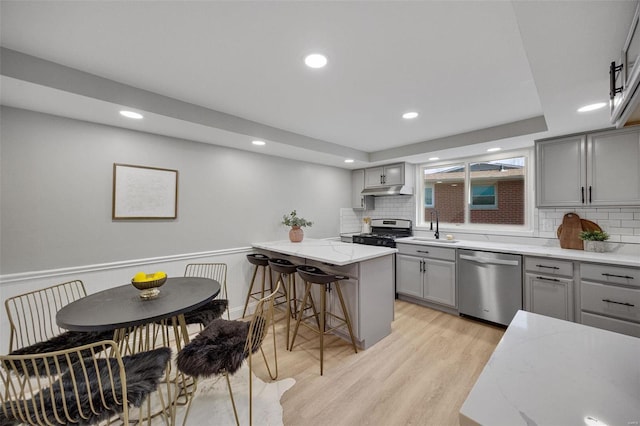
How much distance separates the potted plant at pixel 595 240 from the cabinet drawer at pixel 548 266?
0.48 meters

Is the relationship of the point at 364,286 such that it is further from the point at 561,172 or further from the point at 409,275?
the point at 561,172

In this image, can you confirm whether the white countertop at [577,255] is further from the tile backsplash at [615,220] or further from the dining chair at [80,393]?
the dining chair at [80,393]

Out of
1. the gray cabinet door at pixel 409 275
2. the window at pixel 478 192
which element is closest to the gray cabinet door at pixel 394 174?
the window at pixel 478 192

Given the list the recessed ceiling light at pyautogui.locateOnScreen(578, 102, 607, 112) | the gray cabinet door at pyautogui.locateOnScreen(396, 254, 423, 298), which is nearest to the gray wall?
the gray cabinet door at pyautogui.locateOnScreen(396, 254, 423, 298)

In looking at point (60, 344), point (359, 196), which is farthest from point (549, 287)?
point (60, 344)

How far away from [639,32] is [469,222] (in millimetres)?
3359

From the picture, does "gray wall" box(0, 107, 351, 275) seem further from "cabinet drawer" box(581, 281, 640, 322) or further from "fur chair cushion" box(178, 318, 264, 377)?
"cabinet drawer" box(581, 281, 640, 322)

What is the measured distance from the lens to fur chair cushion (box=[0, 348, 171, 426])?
43.0 inches

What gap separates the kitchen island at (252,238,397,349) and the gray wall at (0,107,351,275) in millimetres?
1039

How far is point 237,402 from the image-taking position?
1.81 meters

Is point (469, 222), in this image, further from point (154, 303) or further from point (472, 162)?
point (154, 303)

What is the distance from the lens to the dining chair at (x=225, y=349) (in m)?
1.46

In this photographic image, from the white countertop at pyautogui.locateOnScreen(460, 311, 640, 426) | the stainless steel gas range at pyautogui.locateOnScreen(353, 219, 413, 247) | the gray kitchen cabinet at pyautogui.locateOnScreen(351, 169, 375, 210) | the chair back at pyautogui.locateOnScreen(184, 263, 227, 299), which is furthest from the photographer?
the gray kitchen cabinet at pyautogui.locateOnScreen(351, 169, 375, 210)

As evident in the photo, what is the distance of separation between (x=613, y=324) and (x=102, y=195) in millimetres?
4795
